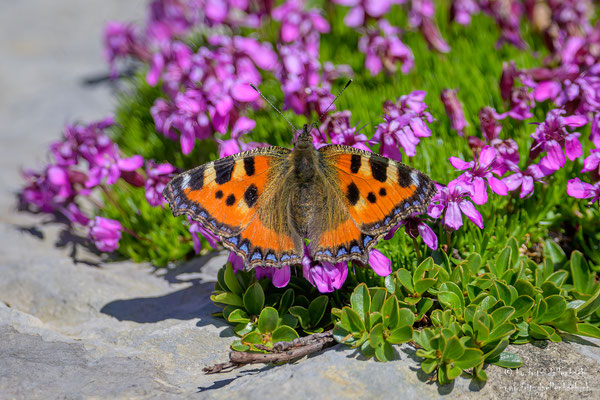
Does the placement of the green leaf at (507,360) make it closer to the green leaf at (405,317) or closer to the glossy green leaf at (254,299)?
the green leaf at (405,317)

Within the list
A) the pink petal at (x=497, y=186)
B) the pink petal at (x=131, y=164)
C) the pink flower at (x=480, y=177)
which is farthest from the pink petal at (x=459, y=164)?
the pink petal at (x=131, y=164)

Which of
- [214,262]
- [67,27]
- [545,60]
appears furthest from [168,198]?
[67,27]

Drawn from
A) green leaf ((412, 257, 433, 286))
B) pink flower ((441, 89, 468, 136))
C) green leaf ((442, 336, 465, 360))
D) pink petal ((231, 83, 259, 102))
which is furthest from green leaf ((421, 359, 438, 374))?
pink petal ((231, 83, 259, 102))

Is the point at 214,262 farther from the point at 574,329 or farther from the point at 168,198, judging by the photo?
the point at 574,329

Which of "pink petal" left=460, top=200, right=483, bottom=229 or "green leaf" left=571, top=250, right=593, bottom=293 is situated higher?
"pink petal" left=460, top=200, right=483, bottom=229

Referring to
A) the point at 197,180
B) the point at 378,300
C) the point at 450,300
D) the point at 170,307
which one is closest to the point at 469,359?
the point at 450,300

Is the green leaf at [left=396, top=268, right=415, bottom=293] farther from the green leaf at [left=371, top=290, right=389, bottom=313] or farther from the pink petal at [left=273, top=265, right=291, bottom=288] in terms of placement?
the pink petal at [left=273, top=265, right=291, bottom=288]
